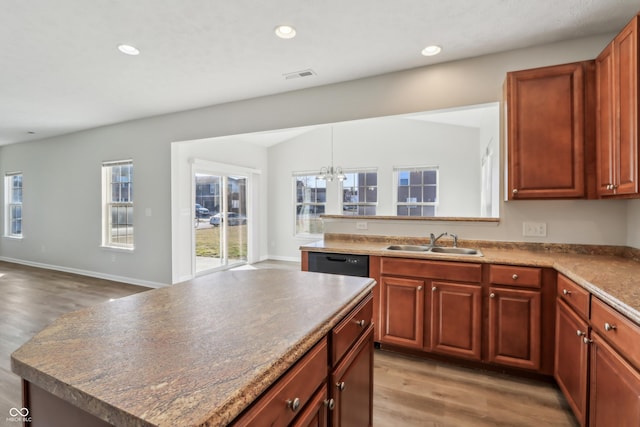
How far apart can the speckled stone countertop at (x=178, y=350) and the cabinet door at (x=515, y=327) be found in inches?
57.4

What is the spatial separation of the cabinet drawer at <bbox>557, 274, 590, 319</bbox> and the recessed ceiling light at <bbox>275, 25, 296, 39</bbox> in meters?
2.51

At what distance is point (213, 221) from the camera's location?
5.67 m

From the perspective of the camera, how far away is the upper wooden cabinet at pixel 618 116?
175cm

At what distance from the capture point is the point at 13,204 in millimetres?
6844

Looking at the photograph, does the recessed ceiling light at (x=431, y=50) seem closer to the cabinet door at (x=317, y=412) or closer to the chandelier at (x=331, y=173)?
the cabinet door at (x=317, y=412)

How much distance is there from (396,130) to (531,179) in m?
4.10

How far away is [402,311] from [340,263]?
643mm

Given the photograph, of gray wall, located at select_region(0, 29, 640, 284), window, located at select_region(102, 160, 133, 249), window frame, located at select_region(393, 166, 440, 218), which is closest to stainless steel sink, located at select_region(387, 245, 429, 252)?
gray wall, located at select_region(0, 29, 640, 284)

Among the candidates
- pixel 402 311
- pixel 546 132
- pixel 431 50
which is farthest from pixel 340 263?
pixel 431 50

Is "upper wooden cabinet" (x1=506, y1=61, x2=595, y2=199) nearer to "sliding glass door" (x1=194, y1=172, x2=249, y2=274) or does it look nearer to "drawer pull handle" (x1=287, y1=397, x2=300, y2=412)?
"drawer pull handle" (x1=287, y1=397, x2=300, y2=412)

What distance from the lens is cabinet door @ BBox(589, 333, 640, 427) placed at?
3.94 feet

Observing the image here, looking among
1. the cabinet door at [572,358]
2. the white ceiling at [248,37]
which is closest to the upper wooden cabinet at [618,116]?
the white ceiling at [248,37]

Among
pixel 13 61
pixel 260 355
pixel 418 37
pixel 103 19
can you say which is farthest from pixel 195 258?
pixel 260 355

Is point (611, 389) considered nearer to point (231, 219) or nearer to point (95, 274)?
point (231, 219)
